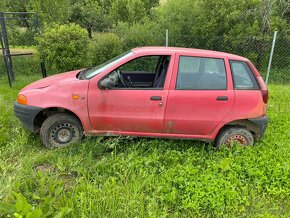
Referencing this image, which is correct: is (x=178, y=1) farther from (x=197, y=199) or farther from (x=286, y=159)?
(x=197, y=199)

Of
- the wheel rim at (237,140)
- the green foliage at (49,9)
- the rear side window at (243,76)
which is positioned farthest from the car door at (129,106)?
the green foliage at (49,9)

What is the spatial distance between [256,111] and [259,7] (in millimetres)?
7753

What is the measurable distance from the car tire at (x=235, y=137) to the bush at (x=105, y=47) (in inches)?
237

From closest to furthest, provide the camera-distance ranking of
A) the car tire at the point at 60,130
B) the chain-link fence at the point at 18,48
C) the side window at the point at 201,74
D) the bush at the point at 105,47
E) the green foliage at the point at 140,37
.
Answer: the side window at the point at 201,74 → the car tire at the point at 60,130 → the chain-link fence at the point at 18,48 → the bush at the point at 105,47 → the green foliage at the point at 140,37

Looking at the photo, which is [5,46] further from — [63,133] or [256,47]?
[256,47]

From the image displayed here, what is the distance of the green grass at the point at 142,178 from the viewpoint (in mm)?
2896

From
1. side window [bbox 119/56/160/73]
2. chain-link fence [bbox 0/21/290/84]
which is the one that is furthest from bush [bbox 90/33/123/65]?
side window [bbox 119/56/160/73]

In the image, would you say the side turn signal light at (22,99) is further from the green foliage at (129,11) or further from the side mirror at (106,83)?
the green foliage at (129,11)

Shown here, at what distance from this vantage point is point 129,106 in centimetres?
390

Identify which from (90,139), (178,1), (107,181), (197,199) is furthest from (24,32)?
(197,199)

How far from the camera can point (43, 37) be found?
7.00 metres

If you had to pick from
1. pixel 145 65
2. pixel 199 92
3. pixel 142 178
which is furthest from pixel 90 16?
pixel 142 178

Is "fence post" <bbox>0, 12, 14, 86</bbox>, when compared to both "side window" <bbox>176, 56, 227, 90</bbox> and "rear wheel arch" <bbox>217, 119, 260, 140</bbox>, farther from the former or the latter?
"rear wheel arch" <bbox>217, 119, 260, 140</bbox>

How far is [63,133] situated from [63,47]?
3.53 meters
